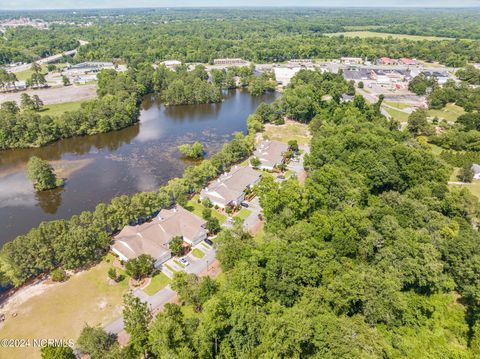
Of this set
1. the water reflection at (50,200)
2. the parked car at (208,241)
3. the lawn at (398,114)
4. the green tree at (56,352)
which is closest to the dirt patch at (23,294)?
the green tree at (56,352)

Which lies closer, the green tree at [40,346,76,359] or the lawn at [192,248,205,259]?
the green tree at [40,346,76,359]

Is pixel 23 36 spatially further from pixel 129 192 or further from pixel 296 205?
pixel 296 205

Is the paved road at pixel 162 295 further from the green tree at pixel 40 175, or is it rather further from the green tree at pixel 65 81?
the green tree at pixel 65 81

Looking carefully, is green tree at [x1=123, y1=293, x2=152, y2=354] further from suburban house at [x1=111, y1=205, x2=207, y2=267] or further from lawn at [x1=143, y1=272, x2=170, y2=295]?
suburban house at [x1=111, y1=205, x2=207, y2=267]

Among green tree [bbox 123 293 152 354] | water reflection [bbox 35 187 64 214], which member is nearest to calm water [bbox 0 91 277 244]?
water reflection [bbox 35 187 64 214]

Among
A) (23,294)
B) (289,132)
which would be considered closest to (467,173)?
(289,132)

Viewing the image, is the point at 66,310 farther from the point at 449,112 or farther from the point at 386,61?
the point at 386,61

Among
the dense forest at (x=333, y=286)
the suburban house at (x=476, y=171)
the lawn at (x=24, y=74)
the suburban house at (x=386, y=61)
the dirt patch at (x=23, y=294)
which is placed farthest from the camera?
the suburban house at (x=386, y=61)

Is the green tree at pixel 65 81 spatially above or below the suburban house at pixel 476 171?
above
